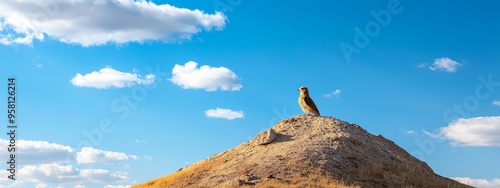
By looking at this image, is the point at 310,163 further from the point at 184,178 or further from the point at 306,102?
the point at 184,178

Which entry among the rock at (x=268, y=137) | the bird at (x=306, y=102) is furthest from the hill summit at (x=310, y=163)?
the bird at (x=306, y=102)

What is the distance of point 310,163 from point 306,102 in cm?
529

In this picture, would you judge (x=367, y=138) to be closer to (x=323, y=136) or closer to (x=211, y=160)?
(x=323, y=136)

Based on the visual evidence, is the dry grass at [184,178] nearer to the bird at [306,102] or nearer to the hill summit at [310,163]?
the hill summit at [310,163]

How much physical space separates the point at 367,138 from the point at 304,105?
3959 mm

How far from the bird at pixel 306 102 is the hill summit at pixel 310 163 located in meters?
0.72

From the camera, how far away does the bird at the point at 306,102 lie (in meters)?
31.2

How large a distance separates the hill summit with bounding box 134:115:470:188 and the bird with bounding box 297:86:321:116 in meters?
0.72

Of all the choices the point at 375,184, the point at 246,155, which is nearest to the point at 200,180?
the point at 246,155

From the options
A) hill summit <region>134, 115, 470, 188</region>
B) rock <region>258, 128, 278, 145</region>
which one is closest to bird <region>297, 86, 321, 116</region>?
hill summit <region>134, 115, 470, 188</region>

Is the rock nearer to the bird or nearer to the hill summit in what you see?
the hill summit

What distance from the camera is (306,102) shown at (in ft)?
103

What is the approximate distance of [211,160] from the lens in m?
31.7

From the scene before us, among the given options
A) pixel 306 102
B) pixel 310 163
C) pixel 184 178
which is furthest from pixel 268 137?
pixel 184 178
